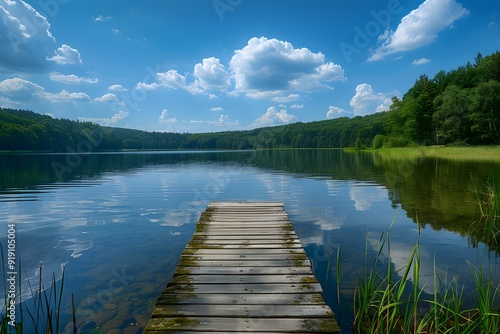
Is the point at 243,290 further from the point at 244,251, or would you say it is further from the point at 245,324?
the point at 244,251

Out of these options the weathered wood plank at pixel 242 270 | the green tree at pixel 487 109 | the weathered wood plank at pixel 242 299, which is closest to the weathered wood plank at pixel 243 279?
the weathered wood plank at pixel 242 270

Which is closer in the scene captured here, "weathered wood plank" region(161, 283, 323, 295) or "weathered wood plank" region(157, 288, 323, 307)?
"weathered wood plank" region(157, 288, 323, 307)

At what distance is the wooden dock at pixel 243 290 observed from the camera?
11.6 feet

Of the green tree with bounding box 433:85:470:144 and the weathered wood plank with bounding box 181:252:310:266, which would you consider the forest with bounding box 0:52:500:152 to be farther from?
the weathered wood plank with bounding box 181:252:310:266

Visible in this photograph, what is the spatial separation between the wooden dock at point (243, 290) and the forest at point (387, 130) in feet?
204

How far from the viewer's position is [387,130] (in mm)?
86625

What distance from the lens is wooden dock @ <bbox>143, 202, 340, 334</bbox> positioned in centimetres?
354

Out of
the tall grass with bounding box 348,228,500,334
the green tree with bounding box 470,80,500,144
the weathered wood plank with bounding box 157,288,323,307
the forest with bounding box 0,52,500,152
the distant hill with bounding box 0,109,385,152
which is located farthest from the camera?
the distant hill with bounding box 0,109,385,152

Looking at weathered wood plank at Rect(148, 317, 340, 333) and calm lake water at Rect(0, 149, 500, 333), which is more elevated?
weathered wood plank at Rect(148, 317, 340, 333)

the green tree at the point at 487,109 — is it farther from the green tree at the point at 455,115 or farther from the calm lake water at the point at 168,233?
the calm lake water at the point at 168,233

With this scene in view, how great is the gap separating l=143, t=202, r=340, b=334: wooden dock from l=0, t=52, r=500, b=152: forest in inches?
2454

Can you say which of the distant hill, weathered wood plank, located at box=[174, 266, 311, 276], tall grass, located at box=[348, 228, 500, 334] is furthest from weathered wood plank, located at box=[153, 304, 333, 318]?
the distant hill

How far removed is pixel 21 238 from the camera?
924 centimetres

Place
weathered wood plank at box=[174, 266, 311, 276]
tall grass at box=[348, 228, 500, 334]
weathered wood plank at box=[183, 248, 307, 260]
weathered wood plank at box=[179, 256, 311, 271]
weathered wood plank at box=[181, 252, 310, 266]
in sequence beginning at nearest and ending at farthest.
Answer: tall grass at box=[348, 228, 500, 334] → weathered wood plank at box=[174, 266, 311, 276] → weathered wood plank at box=[179, 256, 311, 271] → weathered wood plank at box=[181, 252, 310, 266] → weathered wood plank at box=[183, 248, 307, 260]
